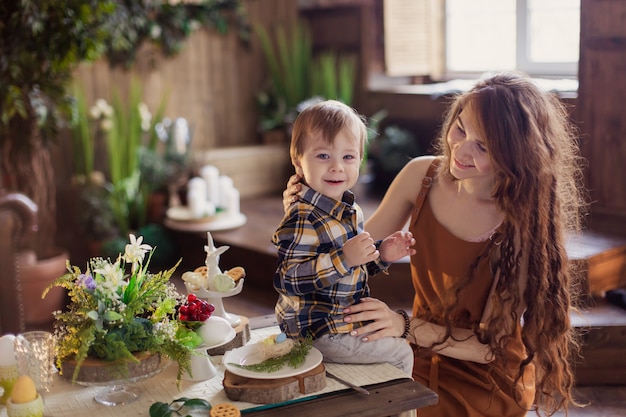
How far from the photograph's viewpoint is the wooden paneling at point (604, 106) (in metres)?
3.99

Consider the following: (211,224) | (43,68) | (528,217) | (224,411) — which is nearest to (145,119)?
(43,68)

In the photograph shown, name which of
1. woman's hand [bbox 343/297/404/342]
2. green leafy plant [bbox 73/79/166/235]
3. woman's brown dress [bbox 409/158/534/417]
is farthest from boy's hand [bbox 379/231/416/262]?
green leafy plant [bbox 73/79/166/235]

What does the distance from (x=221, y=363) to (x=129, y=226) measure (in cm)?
330

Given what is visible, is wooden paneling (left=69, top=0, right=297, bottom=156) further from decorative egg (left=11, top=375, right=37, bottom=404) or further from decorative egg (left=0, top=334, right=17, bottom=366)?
decorative egg (left=11, top=375, right=37, bottom=404)

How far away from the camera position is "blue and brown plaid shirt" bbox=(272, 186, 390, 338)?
1.69m

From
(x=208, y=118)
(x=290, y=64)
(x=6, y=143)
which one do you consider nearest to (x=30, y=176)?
(x=6, y=143)

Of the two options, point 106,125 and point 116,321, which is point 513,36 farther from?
point 116,321

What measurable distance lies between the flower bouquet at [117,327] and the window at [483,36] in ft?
12.4

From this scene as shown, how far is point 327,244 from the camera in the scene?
5.63 ft

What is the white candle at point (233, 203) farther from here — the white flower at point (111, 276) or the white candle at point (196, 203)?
the white flower at point (111, 276)

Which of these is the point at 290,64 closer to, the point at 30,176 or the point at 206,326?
the point at 30,176

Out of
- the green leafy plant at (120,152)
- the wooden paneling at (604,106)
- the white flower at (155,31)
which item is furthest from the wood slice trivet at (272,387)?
the white flower at (155,31)

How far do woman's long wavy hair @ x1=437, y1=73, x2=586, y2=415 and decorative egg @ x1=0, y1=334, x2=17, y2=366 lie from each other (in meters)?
1.01

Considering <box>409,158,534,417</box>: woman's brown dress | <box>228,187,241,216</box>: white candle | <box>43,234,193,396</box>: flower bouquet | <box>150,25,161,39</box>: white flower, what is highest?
<box>150,25,161,39</box>: white flower
